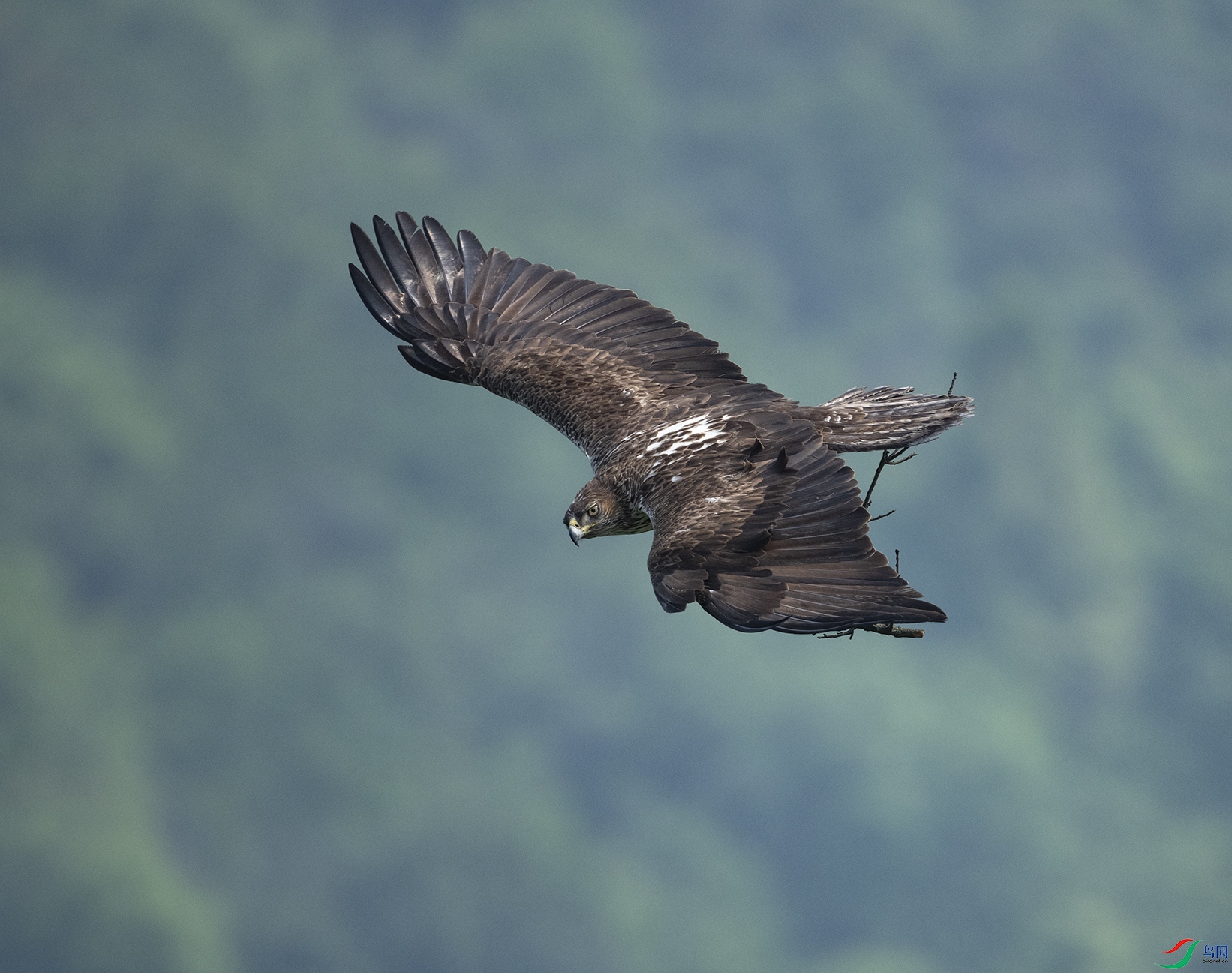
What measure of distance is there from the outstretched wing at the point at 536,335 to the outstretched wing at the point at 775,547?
1888 millimetres

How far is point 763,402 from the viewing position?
45.5 ft

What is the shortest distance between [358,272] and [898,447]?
22.7ft

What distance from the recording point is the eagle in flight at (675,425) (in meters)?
11.0

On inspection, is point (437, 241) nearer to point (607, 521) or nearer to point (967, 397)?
point (607, 521)

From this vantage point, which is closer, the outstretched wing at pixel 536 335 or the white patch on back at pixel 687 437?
the white patch on back at pixel 687 437

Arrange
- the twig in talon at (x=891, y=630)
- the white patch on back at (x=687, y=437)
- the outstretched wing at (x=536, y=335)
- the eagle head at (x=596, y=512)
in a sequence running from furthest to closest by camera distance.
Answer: the outstretched wing at (x=536, y=335)
the eagle head at (x=596, y=512)
the white patch on back at (x=687, y=437)
the twig in talon at (x=891, y=630)

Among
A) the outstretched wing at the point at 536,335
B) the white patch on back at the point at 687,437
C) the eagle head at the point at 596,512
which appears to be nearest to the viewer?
the white patch on back at the point at 687,437

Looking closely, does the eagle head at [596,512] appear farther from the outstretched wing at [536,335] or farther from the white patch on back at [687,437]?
the outstretched wing at [536,335]

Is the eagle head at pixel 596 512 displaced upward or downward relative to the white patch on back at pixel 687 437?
downward

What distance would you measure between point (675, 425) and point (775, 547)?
105 inches

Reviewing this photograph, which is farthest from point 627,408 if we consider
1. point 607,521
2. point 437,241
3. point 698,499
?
point 437,241

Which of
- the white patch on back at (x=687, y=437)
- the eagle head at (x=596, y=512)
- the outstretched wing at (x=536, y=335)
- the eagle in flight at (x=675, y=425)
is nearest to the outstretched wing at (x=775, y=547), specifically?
the eagle in flight at (x=675, y=425)

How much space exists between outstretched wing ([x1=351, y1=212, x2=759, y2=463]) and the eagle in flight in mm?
20

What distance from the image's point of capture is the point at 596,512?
1366 cm
